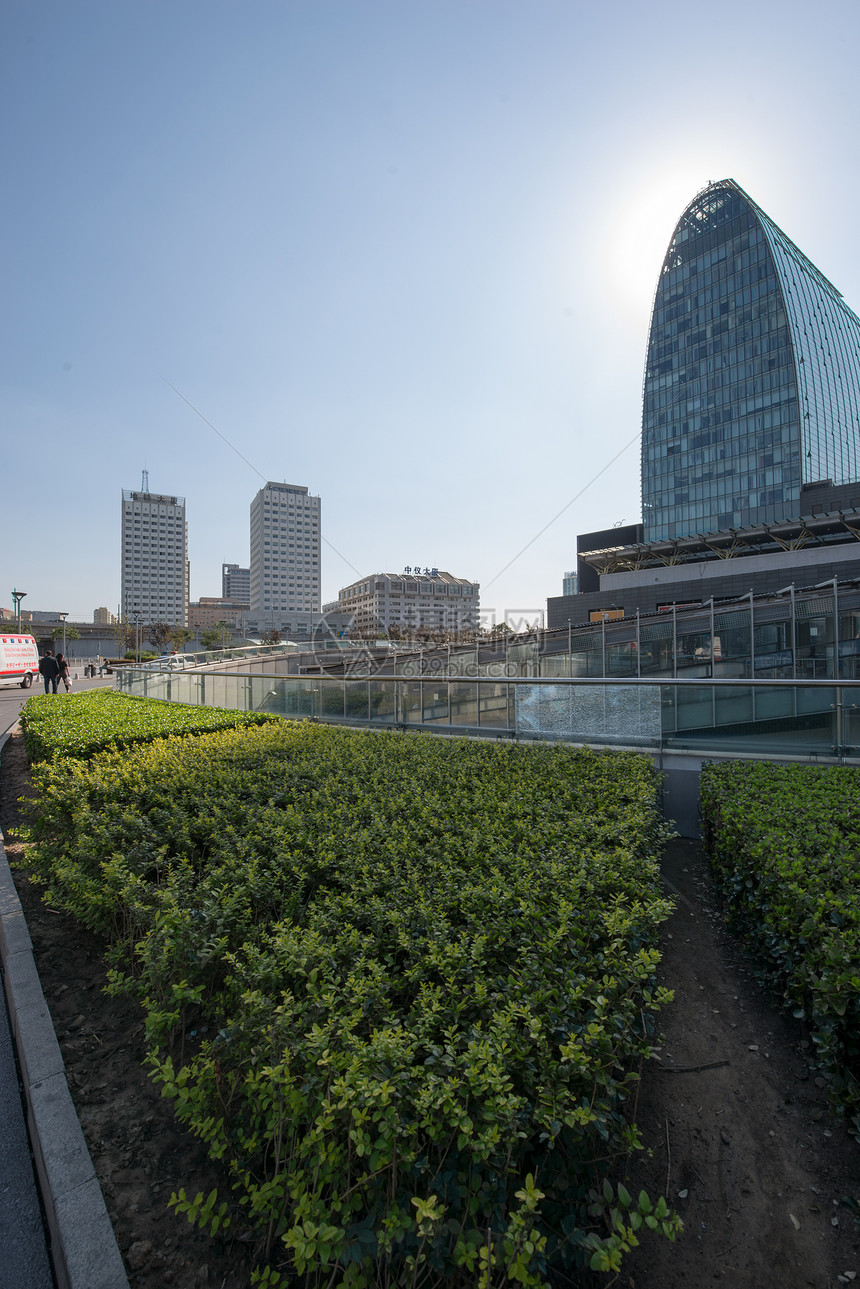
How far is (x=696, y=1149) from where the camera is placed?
8.42 feet

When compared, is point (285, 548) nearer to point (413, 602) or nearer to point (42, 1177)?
point (413, 602)

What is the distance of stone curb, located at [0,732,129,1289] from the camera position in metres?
2.14

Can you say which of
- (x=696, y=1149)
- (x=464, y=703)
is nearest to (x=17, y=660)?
(x=464, y=703)

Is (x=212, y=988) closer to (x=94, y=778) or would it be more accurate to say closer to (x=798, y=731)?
(x=94, y=778)

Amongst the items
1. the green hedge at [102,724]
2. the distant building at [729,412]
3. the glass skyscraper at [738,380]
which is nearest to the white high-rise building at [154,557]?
the distant building at [729,412]

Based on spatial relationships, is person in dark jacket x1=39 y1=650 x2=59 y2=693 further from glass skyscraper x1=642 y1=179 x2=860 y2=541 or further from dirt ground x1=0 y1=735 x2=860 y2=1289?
glass skyscraper x1=642 y1=179 x2=860 y2=541

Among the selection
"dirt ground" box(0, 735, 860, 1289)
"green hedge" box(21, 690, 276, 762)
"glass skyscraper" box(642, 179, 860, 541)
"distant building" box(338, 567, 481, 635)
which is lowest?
"dirt ground" box(0, 735, 860, 1289)

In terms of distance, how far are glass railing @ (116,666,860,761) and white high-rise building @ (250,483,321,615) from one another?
109441 millimetres

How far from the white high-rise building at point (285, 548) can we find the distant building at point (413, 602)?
502 inches

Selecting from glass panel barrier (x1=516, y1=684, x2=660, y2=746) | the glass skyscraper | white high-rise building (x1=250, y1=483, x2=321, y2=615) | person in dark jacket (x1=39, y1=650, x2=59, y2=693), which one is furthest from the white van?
white high-rise building (x1=250, y1=483, x2=321, y2=615)

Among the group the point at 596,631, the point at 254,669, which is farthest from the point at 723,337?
the point at 254,669

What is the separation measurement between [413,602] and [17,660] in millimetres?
114841

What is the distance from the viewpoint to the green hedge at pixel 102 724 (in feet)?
27.1

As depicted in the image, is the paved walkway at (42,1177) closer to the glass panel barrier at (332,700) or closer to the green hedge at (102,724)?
the green hedge at (102,724)
